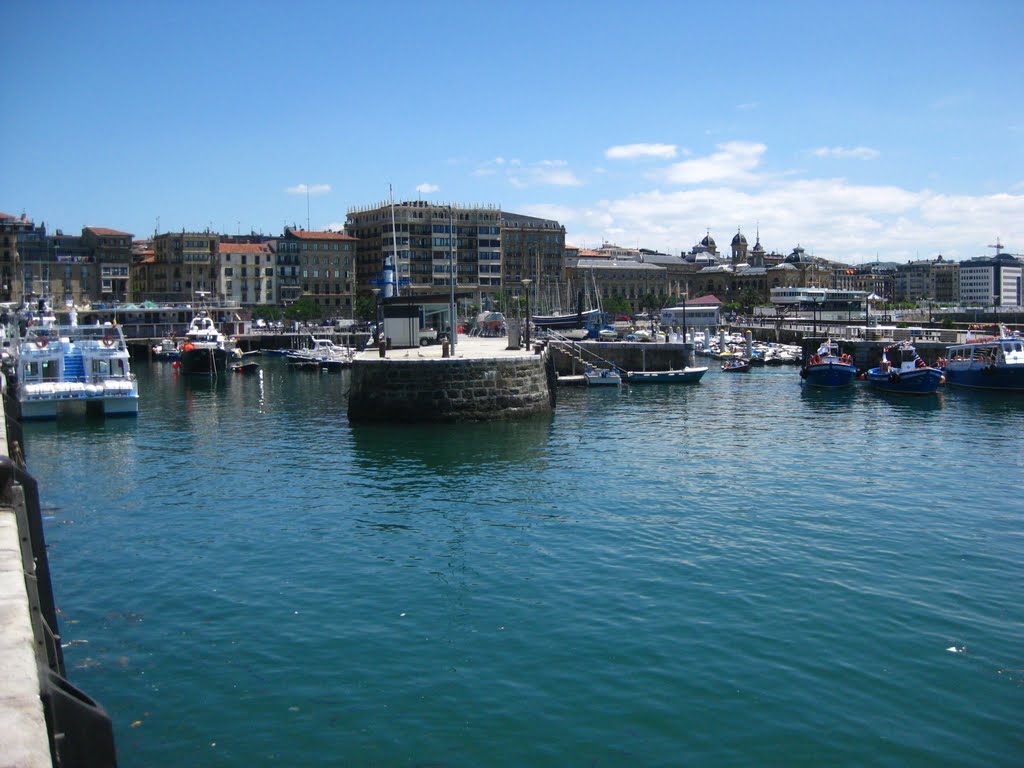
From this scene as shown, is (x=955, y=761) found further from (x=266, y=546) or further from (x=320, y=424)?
(x=320, y=424)

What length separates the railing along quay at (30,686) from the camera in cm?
696

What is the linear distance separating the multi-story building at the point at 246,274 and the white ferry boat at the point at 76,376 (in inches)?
3844

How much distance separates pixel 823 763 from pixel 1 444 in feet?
54.1

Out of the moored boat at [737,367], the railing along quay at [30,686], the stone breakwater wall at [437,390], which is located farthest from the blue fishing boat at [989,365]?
the railing along quay at [30,686]

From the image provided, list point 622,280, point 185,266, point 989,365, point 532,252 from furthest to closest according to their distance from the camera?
point 622,280 < point 532,252 < point 185,266 < point 989,365

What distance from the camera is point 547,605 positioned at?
17.6m

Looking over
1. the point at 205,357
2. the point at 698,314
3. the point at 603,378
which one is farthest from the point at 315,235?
the point at 603,378

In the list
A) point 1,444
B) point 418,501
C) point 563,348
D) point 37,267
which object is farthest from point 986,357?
point 37,267

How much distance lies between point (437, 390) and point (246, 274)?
112 meters

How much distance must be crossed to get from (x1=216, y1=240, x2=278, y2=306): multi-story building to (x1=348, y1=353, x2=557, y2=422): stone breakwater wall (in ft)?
353

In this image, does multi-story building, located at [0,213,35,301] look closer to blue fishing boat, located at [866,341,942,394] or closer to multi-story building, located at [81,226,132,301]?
multi-story building, located at [81,226,132,301]

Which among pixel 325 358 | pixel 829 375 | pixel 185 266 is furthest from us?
pixel 185 266

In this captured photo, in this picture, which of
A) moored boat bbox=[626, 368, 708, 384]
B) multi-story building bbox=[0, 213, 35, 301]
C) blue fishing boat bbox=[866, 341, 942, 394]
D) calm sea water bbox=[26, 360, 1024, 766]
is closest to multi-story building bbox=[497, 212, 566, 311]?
multi-story building bbox=[0, 213, 35, 301]

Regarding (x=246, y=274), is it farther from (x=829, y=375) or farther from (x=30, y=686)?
(x=30, y=686)
